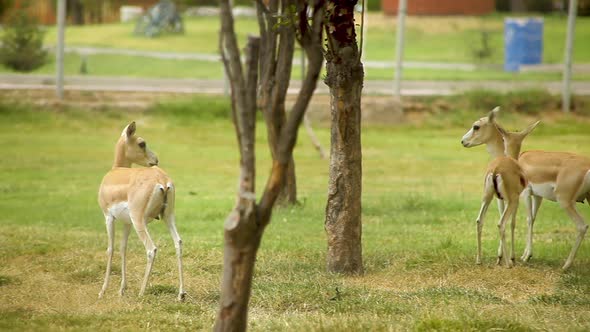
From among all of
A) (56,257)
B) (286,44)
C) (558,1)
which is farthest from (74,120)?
(558,1)

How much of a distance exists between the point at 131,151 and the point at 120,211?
47.2 inches

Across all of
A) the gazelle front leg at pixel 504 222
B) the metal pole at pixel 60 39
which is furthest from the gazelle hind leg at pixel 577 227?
the metal pole at pixel 60 39

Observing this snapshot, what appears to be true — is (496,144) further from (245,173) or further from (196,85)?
(196,85)

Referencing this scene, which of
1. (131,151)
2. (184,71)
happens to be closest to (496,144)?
(131,151)

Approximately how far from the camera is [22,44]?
106 feet

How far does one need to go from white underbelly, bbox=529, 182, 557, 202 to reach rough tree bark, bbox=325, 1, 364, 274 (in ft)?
→ 6.56

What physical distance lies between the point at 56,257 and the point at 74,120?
42.5ft

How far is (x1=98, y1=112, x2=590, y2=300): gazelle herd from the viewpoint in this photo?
1030 centimetres

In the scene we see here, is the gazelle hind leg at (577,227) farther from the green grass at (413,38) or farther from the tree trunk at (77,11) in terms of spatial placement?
the tree trunk at (77,11)

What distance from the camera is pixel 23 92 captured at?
2625 centimetres

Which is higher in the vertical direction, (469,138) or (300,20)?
(300,20)

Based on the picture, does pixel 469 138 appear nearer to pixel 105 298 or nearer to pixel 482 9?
pixel 105 298

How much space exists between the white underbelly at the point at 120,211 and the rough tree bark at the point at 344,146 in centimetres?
223

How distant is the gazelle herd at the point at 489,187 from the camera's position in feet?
33.8
